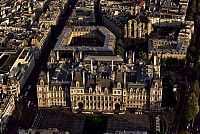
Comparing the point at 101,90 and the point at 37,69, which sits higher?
the point at 101,90

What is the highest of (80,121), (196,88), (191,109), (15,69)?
(15,69)

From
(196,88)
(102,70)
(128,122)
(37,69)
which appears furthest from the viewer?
(37,69)

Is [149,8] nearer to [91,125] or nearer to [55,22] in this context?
[55,22]

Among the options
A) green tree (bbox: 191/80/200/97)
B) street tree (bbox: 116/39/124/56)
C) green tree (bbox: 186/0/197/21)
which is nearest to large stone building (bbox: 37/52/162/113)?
green tree (bbox: 191/80/200/97)

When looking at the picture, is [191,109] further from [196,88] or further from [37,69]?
[37,69]

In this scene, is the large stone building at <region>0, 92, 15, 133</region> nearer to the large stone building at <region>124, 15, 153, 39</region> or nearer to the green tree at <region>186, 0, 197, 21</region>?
the large stone building at <region>124, 15, 153, 39</region>

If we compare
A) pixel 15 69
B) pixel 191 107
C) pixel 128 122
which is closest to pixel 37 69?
pixel 15 69

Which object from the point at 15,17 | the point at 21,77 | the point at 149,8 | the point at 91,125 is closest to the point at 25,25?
the point at 15,17
